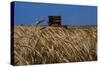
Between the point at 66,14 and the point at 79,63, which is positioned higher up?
the point at 66,14

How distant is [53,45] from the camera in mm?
3141

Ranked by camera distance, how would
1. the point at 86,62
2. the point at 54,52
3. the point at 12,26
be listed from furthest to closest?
the point at 86,62 < the point at 54,52 < the point at 12,26

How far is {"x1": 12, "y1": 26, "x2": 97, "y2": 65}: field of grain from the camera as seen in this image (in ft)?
9.75

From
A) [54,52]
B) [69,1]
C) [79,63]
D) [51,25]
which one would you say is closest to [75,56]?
[79,63]

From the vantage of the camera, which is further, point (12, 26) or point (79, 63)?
point (79, 63)

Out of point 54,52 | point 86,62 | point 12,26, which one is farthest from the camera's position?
point 86,62

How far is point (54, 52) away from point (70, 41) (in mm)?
281

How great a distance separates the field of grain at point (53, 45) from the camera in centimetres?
297

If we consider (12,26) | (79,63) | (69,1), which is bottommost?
(79,63)

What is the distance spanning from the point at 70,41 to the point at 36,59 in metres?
0.54

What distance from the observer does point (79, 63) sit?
3.31 metres

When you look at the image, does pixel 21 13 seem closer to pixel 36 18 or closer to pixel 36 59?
pixel 36 18

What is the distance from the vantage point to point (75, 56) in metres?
3.28

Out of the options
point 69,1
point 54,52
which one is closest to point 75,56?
point 54,52
